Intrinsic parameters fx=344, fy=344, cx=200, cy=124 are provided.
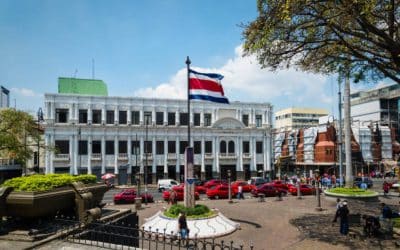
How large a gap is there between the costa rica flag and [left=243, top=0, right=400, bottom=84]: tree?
3962 millimetres

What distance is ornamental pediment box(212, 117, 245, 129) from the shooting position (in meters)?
59.5

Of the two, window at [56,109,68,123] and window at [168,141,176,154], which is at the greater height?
window at [56,109,68,123]

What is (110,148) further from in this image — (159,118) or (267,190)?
(267,190)

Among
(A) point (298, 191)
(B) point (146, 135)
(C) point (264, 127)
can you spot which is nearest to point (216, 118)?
(C) point (264, 127)

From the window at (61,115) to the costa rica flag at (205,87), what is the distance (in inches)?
1487

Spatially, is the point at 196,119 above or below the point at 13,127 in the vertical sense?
above

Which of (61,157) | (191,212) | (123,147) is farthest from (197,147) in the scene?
(191,212)

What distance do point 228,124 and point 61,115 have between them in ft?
89.3

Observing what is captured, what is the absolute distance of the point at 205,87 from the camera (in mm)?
20828

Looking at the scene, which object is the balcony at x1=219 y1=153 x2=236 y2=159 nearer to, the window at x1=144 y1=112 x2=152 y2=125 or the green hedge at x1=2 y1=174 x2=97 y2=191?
the window at x1=144 y1=112 x2=152 y2=125

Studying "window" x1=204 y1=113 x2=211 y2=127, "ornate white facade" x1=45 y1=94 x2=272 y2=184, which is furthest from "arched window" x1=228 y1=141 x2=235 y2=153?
"window" x1=204 y1=113 x2=211 y2=127

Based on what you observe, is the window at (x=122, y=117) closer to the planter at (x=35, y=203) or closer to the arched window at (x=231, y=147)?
the arched window at (x=231, y=147)

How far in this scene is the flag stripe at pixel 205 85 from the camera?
810 inches

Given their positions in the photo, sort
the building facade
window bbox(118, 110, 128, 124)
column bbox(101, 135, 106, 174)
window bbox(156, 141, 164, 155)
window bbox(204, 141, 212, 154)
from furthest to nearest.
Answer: the building facade < window bbox(204, 141, 212, 154) < window bbox(156, 141, 164, 155) < window bbox(118, 110, 128, 124) < column bbox(101, 135, 106, 174)
